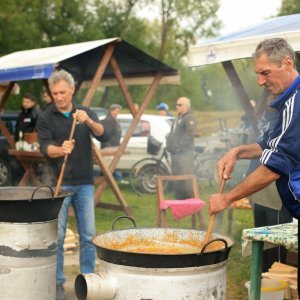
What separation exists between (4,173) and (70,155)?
783cm

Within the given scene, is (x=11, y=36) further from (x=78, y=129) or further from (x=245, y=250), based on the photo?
(x=245, y=250)

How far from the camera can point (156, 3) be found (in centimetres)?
3441

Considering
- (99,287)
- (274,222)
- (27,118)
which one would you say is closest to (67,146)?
(99,287)

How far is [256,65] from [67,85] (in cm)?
220

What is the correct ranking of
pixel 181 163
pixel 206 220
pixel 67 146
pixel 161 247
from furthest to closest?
pixel 181 163 → pixel 206 220 → pixel 67 146 → pixel 161 247

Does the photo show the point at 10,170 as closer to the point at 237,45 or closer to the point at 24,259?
the point at 237,45

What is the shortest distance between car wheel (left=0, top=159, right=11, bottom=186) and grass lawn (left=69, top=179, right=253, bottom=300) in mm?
2129

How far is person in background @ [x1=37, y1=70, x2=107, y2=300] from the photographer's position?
489 centimetres

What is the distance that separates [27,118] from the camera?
11.2 metres

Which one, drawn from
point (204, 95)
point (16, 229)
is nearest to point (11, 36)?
point (16, 229)

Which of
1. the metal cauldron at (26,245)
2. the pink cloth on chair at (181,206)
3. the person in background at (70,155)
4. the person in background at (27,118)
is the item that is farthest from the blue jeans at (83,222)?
the person in background at (27,118)

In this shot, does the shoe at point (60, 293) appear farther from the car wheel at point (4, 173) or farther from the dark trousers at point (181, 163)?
the car wheel at point (4, 173)

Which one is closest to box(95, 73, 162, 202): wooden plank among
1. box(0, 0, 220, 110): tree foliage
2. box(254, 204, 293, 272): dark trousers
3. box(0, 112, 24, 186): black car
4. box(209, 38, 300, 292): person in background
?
box(254, 204, 293, 272): dark trousers

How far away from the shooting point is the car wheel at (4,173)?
40.3 ft
